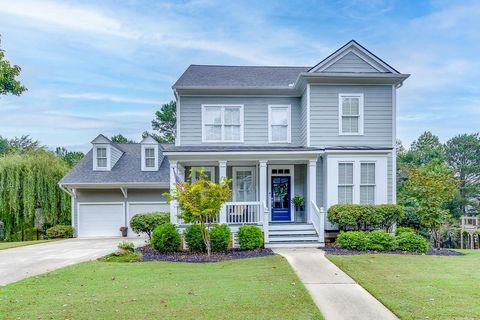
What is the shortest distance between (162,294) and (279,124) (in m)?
10.4

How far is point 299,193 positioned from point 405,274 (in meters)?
7.59

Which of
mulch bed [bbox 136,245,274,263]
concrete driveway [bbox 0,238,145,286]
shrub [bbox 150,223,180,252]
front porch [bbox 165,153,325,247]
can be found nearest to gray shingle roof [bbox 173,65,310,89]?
front porch [bbox 165,153,325,247]

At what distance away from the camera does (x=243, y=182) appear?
15250 mm

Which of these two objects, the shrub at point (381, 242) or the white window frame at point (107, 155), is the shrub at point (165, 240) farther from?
the white window frame at point (107, 155)

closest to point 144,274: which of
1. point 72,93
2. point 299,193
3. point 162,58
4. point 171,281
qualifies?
point 171,281

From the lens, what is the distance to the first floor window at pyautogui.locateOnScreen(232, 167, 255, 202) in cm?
1511

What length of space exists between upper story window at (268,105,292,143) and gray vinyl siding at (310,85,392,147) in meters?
1.50

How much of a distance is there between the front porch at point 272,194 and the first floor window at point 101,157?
21.8 ft

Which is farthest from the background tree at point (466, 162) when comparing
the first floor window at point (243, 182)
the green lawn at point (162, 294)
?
the green lawn at point (162, 294)

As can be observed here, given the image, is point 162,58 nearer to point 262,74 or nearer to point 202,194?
point 262,74

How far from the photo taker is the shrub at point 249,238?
37.3 ft

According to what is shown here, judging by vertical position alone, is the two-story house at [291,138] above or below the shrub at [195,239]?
above

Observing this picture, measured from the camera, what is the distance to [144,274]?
780 cm

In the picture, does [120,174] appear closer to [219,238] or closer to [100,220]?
[100,220]
